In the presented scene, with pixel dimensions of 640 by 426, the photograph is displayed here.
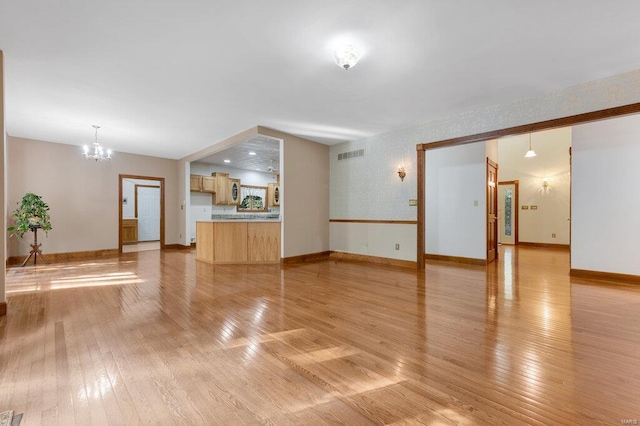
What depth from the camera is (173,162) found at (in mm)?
8797

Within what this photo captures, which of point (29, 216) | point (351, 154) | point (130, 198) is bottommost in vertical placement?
point (29, 216)

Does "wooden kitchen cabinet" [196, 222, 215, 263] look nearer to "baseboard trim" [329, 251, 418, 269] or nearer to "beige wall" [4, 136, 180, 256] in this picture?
"baseboard trim" [329, 251, 418, 269]

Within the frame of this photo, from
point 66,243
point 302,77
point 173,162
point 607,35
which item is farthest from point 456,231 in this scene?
point 66,243

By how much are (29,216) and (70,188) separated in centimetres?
139

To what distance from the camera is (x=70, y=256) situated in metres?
6.90

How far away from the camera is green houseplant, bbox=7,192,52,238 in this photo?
18.6ft

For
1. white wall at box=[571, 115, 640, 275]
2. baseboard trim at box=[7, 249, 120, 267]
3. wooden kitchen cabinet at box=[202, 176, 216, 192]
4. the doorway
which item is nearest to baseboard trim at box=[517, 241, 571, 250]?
the doorway

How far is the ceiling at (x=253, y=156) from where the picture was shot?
6473 millimetres

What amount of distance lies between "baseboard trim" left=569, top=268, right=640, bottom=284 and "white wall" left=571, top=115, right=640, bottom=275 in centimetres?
6

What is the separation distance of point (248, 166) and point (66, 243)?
5.24 metres

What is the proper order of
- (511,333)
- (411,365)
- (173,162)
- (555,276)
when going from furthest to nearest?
(173,162), (555,276), (511,333), (411,365)

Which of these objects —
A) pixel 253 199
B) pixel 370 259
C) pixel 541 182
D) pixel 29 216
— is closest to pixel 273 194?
pixel 253 199

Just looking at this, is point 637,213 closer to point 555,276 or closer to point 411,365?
point 555,276

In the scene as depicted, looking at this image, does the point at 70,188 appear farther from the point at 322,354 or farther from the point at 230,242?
the point at 322,354
